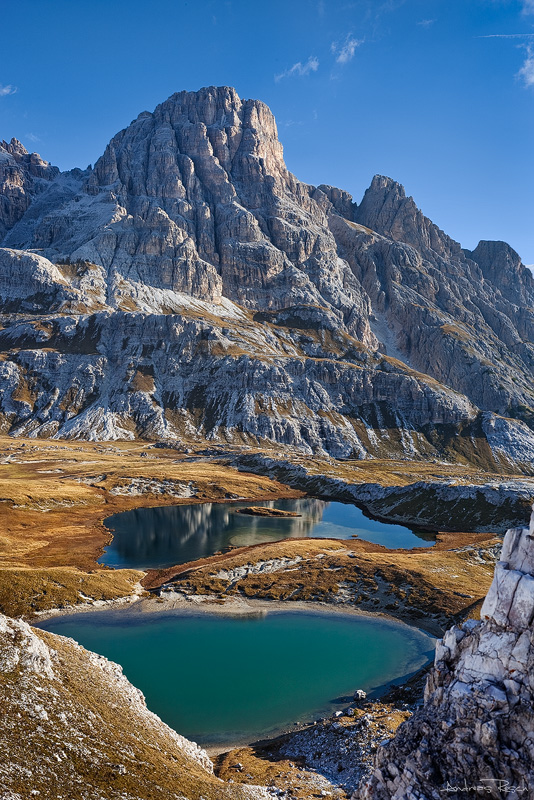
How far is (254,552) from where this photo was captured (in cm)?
8169

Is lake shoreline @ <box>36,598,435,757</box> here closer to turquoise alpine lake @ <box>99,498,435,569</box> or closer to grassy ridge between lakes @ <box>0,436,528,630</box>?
grassy ridge between lakes @ <box>0,436,528,630</box>

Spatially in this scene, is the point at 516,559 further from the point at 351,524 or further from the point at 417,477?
the point at 417,477

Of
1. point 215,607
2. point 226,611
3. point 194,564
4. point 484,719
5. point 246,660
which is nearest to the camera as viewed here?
point 484,719

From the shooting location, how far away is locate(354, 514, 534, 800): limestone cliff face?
1836 centimetres

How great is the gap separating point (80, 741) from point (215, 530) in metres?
78.2

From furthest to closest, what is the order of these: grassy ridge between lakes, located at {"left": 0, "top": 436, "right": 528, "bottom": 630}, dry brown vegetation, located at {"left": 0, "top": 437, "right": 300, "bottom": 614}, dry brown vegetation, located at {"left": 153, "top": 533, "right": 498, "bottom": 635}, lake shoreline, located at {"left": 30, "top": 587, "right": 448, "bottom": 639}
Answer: dry brown vegetation, located at {"left": 153, "top": 533, "right": 498, "bottom": 635}, grassy ridge between lakes, located at {"left": 0, "top": 436, "right": 528, "bottom": 630}, dry brown vegetation, located at {"left": 0, "top": 437, "right": 300, "bottom": 614}, lake shoreline, located at {"left": 30, "top": 587, "right": 448, "bottom": 639}

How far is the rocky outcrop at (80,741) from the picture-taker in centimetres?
2277

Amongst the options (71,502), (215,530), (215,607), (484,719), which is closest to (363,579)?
(215,607)

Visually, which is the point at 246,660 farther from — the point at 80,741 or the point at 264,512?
the point at 264,512

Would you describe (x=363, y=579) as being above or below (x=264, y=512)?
above

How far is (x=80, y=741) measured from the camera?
26516mm

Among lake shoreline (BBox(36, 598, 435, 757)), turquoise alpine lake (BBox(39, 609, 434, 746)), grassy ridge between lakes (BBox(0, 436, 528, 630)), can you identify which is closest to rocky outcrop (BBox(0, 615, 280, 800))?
turquoise alpine lake (BBox(39, 609, 434, 746))

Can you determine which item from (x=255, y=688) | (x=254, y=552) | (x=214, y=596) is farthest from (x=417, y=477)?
(x=255, y=688)

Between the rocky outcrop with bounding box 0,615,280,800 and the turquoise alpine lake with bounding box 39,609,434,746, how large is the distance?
5.76 metres
